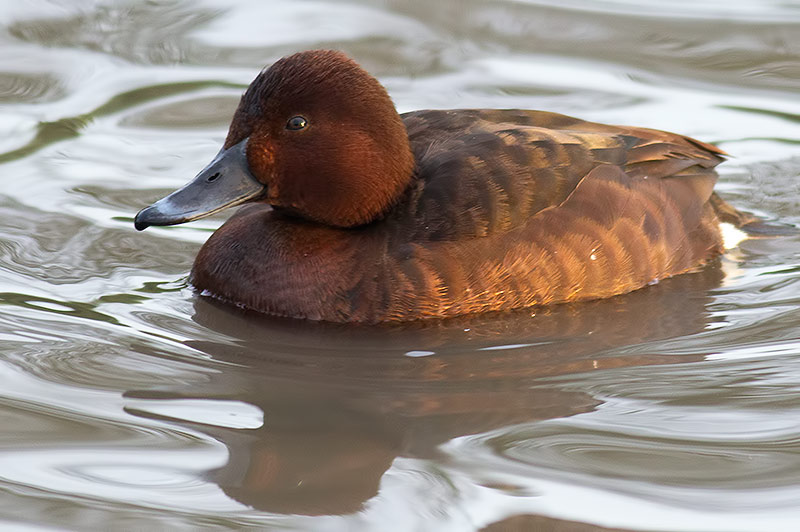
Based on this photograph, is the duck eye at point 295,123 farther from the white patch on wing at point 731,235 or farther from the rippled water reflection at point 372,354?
the white patch on wing at point 731,235

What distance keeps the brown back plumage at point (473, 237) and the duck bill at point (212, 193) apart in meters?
0.31

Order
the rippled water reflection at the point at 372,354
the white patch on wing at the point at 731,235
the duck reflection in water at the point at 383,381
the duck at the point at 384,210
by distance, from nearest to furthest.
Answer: the rippled water reflection at the point at 372,354 → the duck reflection in water at the point at 383,381 → the duck at the point at 384,210 → the white patch on wing at the point at 731,235

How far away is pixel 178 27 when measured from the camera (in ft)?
28.6

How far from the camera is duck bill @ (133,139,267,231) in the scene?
5141 millimetres

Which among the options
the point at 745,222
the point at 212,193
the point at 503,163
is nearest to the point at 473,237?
the point at 503,163

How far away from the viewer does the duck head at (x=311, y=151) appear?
5227 mm

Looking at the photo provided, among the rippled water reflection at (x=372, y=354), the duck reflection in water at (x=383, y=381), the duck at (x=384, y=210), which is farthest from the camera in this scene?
the duck at (x=384, y=210)

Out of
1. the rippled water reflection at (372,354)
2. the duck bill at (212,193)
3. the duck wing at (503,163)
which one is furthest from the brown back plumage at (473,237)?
the duck bill at (212,193)

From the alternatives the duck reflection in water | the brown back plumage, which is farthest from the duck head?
the duck reflection in water

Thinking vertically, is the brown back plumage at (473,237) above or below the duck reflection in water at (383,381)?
above

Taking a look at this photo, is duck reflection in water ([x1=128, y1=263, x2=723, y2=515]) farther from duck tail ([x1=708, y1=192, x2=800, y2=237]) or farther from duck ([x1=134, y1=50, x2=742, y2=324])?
duck tail ([x1=708, y1=192, x2=800, y2=237])

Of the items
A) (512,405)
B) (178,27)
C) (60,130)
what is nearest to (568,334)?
(512,405)

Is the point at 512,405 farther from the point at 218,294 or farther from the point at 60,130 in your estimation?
the point at 60,130

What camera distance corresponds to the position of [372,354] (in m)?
5.06
